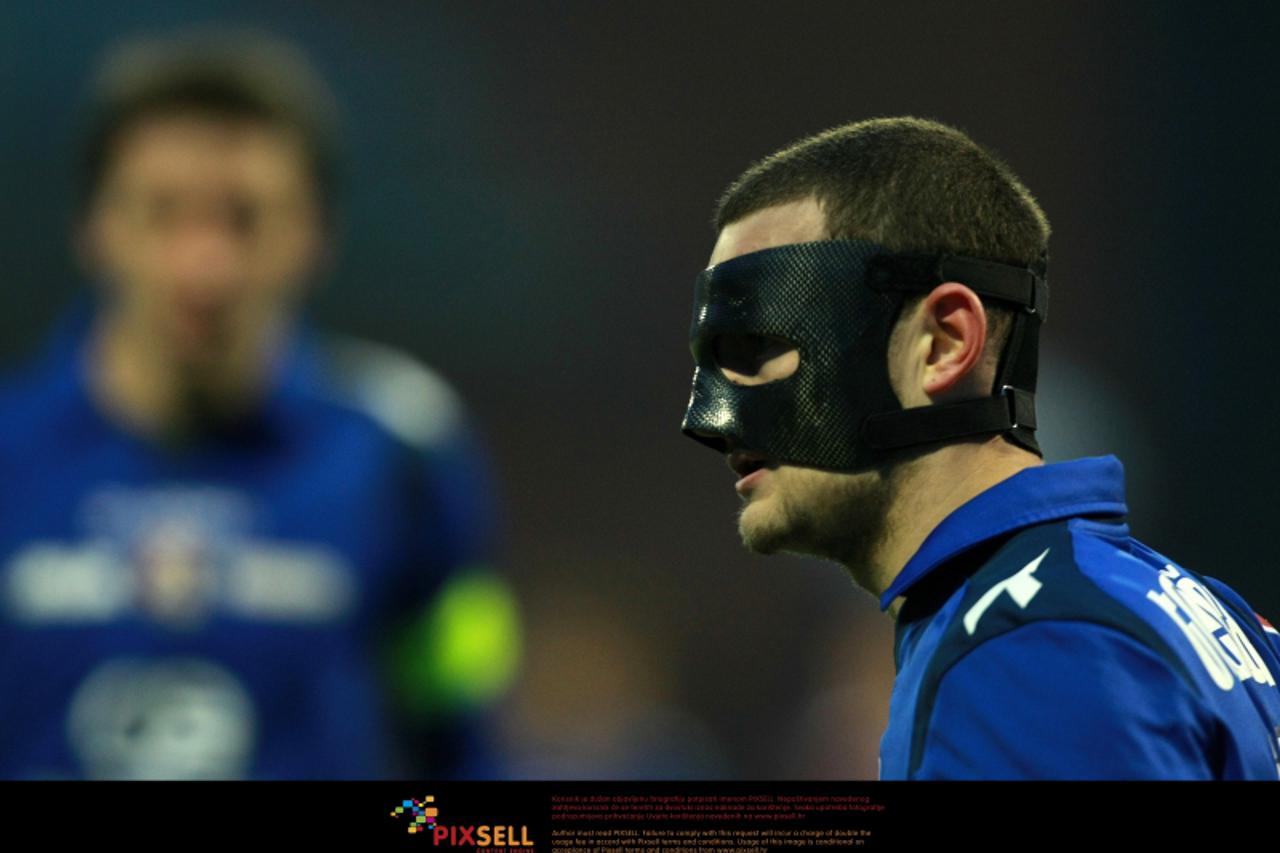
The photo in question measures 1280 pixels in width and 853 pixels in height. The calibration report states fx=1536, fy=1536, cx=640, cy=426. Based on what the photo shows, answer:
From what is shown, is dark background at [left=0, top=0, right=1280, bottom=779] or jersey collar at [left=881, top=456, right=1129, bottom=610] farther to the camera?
dark background at [left=0, top=0, right=1280, bottom=779]

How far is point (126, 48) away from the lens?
280 inches

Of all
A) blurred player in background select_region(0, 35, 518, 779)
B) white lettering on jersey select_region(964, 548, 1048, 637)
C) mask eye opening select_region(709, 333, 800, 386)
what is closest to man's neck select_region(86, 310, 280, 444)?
Answer: blurred player in background select_region(0, 35, 518, 779)

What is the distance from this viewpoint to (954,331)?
2215 millimetres

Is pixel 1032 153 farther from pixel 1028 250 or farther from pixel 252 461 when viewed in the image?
pixel 1028 250

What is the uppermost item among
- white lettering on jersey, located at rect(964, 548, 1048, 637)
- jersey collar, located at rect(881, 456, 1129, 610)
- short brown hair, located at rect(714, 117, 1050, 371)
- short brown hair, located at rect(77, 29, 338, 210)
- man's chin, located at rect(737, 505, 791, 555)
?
short brown hair, located at rect(77, 29, 338, 210)

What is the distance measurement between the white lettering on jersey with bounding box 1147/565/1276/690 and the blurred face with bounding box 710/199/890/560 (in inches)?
16.7

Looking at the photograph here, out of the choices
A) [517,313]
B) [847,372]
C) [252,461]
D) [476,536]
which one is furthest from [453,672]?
[517,313]

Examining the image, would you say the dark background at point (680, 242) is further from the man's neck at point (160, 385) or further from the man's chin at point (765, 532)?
the man's chin at point (765, 532)

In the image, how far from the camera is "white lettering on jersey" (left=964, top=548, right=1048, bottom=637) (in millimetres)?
1775


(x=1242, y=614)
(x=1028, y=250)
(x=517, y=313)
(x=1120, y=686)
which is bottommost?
(x=1120, y=686)

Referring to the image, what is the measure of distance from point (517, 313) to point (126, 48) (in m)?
2.17

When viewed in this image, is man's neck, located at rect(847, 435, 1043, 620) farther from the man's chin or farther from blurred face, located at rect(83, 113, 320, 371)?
blurred face, located at rect(83, 113, 320, 371)
